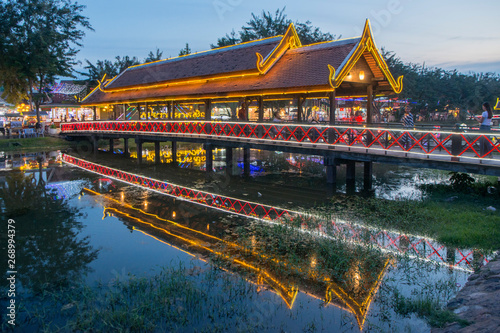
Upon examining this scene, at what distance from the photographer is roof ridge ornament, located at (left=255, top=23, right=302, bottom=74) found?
17531 mm

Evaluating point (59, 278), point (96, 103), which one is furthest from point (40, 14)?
point (59, 278)

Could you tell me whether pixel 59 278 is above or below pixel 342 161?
below

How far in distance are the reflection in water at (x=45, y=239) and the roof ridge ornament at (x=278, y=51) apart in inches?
395

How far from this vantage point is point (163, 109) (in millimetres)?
37500

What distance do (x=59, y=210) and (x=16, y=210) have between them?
1448 millimetres

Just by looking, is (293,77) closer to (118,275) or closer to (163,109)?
(118,275)

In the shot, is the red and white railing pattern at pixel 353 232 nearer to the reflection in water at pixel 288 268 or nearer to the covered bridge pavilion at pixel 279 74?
the reflection in water at pixel 288 268

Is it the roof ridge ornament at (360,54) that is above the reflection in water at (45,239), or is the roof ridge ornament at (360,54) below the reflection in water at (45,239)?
above

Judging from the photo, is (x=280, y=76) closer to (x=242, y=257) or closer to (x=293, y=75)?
(x=293, y=75)

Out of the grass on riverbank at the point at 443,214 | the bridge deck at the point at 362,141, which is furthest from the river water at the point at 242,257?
the bridge deck at the point at 362,141

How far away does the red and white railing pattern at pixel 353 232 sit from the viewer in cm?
816

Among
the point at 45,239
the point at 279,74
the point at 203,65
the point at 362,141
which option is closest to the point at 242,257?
the point at 45,239

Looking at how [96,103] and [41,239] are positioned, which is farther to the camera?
[96,103]

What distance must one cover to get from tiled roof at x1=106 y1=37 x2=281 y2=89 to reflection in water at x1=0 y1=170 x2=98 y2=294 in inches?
389
